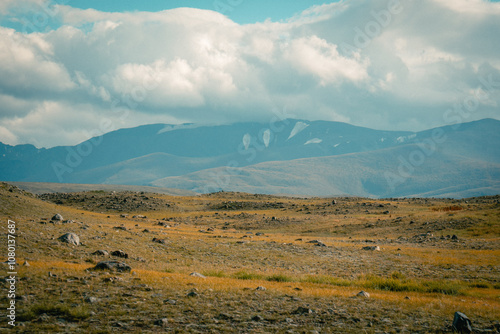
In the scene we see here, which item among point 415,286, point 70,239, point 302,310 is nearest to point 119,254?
point 70,239

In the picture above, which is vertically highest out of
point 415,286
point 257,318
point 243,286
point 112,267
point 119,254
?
point 112,267

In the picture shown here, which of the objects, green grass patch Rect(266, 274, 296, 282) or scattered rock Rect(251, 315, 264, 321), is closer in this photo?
scattered rock Rect(251, 315, 264, 321)

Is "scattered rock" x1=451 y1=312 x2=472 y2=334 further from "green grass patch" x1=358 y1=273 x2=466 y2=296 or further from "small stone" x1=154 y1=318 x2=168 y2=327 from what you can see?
"small stone" x1=154 y1=318 x2=168 y2=327

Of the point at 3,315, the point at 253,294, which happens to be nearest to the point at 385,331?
the point at 253,294

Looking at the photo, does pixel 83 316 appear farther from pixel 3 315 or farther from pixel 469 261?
pixel 469 261

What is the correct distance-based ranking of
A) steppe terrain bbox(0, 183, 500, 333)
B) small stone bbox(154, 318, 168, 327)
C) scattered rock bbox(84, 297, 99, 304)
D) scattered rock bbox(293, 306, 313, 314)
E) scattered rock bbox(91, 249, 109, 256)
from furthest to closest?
scattered rock bbox(91, 249, 109, 256) < scattered rock bbox(293, 306, 313, 314) < scattered rock bbox(84, 297, 99, 304) < steppe terrain bbox(0, 183, 500, 333) < small stone bbox(154, 318, 168, 327)

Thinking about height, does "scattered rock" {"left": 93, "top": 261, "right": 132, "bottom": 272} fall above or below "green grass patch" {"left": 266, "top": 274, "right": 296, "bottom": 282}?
above

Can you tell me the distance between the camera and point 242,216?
85.0 m

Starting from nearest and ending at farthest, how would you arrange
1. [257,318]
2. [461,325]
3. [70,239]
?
1. [461,325]
2. [257,318]
3. [70,239]

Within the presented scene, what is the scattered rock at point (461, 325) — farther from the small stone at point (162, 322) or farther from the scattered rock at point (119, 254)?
the scattered rock at point (119, 254)

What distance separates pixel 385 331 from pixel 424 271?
15.8 metres

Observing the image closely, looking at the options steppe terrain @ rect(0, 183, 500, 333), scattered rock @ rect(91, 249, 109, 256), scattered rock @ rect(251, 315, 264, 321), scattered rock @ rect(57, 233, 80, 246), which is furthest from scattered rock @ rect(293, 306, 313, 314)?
scattered rock @ rect(57, 233, 80, 246)

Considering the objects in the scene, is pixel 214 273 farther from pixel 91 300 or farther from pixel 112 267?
pixel 91 300

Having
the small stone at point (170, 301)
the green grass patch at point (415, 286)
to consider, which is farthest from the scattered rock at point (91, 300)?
the green grass patch at point (415, 286)
